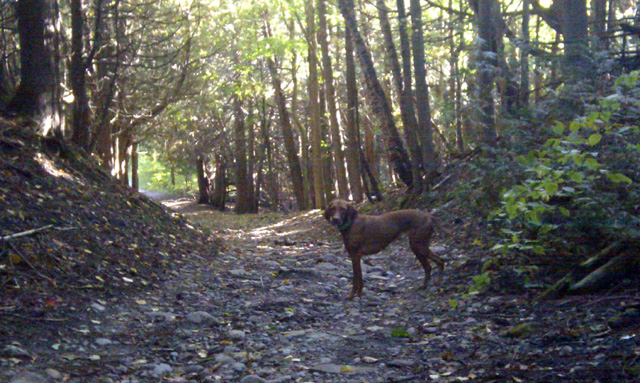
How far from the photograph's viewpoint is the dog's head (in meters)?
8.73

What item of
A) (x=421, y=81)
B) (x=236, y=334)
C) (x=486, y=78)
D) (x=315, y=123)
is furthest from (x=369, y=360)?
(x=315, y=123)

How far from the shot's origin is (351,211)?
8.95m

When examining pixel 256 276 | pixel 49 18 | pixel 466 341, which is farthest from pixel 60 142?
pixel 466 341

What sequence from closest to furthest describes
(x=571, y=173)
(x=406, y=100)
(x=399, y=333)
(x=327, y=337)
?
(x=571, y=173) < (x=399, y=333) < (x=327, y=337) < (x=406, y=100)

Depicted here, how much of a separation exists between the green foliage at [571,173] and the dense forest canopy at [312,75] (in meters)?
0.94

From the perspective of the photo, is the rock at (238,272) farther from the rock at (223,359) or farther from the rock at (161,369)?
the rock at (161,369)

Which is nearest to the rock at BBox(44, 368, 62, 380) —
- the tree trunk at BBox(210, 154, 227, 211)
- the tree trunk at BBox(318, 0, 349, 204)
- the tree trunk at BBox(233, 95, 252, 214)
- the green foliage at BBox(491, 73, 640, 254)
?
the green foliage at BBox(491, 73, 640, 254)

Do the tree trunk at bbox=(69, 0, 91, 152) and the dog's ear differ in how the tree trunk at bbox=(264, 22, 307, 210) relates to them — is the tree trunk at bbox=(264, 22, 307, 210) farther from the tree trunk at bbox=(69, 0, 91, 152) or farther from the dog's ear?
the dog's ear

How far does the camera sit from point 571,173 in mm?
5266

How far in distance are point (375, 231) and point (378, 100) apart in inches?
354

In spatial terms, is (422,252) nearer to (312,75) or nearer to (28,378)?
(28,378)

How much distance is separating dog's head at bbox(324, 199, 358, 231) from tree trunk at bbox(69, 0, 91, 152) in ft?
24.0

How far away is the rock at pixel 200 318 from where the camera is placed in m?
7.00

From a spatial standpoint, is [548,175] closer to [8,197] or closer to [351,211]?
[351,211]
